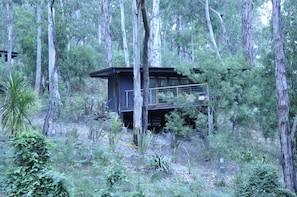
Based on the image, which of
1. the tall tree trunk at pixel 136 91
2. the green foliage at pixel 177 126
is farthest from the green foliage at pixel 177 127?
the tall tree trunk at pixel 136 91

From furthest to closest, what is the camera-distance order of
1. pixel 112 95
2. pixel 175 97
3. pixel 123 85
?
pixel 112 95 → pixel 123 85 → pixel 175 97

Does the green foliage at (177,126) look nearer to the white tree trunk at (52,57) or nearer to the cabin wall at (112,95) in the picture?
the white tree trunk at (52,57)

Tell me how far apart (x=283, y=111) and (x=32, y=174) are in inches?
294

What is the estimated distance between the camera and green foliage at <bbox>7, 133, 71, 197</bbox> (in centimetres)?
541

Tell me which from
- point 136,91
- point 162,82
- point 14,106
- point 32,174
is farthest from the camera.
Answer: point 162,82

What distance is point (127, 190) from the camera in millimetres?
7758

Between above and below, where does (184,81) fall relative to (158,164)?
above

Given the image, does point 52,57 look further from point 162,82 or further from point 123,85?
point 162,82

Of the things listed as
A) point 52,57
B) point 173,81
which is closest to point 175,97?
point 173,81

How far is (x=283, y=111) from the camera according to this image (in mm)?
10086

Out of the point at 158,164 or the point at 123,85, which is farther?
the point at 123,85

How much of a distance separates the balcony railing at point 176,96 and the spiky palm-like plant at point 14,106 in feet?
24.4

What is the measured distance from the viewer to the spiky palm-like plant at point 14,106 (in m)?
9.31

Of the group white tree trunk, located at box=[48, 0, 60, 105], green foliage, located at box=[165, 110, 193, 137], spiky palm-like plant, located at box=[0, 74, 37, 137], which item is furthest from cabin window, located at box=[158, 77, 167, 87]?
spiky palm-like plant, located at box=[0, 74, 37, 137]
